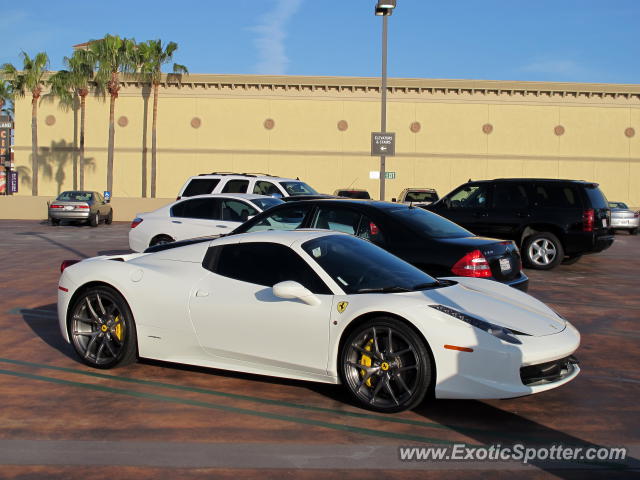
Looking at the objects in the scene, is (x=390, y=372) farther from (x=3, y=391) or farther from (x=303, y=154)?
(x=303, y=154)

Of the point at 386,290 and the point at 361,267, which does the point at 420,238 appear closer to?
the point at 361,267

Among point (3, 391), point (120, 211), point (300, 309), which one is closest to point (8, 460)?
point (3, 391)

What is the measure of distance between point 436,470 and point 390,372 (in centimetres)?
110

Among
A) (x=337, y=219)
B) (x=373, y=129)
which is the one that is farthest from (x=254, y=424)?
(x=373, y=129)

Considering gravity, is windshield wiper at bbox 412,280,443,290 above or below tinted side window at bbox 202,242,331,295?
below

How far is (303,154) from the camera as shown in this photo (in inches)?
1719

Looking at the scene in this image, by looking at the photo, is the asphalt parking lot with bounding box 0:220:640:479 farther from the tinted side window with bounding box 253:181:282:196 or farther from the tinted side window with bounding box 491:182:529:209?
the tinted side window with bounding box 253:181:282:196

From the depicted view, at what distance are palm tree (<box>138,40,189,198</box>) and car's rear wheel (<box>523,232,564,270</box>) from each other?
3079 cm

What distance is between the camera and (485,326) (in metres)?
5.46

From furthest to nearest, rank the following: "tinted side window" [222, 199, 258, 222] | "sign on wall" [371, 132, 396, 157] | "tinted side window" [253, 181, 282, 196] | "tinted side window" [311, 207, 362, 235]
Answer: "sign on wall" [371, 132, 396, 157]
"tinted side window" [253, 181, 282, 196]
"tinted side window" [222, 199, 258, 222]
"tinted side window" [311, 207, 362, 235]

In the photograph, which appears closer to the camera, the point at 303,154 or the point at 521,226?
the point at 521,226

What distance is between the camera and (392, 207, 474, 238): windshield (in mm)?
9180

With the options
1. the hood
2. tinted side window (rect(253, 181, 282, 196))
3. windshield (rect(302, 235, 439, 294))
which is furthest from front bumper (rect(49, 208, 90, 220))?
the hood

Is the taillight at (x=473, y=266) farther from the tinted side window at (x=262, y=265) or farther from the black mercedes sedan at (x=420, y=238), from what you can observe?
the tinted side window at (x=262, y=265)
